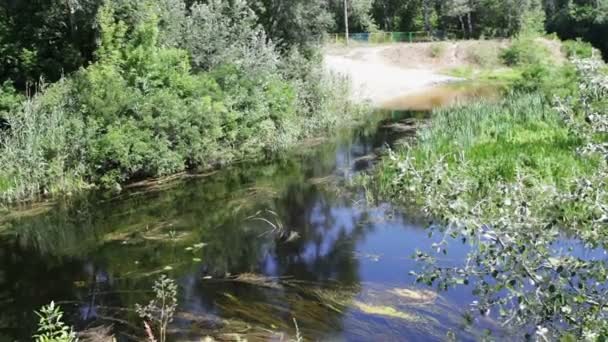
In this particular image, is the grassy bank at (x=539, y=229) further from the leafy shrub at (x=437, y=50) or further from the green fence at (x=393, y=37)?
the green fence at (x=393, y=37)

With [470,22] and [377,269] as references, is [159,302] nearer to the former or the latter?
[377,269]

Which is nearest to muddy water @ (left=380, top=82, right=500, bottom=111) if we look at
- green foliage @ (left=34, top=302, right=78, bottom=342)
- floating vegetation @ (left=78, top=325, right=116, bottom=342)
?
floating vegetation @ (left=78, top=325, right=116, bottom=342)

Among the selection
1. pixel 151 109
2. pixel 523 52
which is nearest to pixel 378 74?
pixel 523 52

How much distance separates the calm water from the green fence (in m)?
39.2

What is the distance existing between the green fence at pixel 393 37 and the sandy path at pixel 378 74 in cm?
356

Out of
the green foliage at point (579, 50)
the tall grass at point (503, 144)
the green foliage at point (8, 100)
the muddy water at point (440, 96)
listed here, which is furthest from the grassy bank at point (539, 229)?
the muddy water at point (440, 96)

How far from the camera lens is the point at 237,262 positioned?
9945 millimetres

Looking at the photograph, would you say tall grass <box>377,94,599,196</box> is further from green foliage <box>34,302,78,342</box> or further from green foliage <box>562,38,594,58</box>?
green foliage <box>34,302,78,342</box>

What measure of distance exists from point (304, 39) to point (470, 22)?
36805 mm

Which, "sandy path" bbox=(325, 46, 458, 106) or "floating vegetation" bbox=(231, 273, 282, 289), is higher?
"sandy path" bbox=(325, 46, 458, 106)

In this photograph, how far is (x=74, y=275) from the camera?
9.80 m

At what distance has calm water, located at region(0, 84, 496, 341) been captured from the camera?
7578mm

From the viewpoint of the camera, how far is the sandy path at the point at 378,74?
120 ft

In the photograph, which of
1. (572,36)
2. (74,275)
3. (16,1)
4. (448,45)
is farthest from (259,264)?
(572,36)
